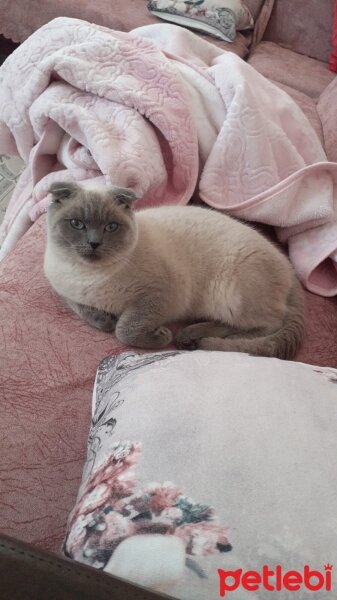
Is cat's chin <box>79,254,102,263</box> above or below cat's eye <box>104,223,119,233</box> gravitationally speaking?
below

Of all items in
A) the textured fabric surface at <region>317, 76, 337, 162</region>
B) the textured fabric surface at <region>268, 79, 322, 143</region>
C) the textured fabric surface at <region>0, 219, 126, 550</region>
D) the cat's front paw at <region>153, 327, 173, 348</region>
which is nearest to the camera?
the textured fabric surface at <region>0, 219, 126, 550</region>

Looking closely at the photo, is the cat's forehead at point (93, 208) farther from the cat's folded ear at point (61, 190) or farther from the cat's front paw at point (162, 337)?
the cat's front paw at point (162, 337)

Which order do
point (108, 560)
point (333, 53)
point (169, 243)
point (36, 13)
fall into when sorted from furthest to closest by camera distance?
point (333, 53), point (36, 13), point (169, 243), point (108, 560)

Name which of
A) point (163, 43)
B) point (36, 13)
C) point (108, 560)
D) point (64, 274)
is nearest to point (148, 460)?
point (108, 560)

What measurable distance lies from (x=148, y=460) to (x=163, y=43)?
143cm

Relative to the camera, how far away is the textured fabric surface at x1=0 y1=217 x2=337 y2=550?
72 centimetres

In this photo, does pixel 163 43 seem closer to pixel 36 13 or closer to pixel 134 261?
pixel 134 261

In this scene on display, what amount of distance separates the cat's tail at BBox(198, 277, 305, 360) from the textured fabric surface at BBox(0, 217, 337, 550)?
45 millimetres

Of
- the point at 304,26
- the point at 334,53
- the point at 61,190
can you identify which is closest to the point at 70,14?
the point at 304,26

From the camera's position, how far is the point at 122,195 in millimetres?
1036

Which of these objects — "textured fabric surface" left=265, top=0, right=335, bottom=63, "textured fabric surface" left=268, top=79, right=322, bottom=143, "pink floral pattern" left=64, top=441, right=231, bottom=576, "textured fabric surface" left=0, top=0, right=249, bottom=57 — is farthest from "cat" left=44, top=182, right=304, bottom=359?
"textured fabric surface" left=265, top=0, right=335, bottom=63

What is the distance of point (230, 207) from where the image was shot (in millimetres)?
1292

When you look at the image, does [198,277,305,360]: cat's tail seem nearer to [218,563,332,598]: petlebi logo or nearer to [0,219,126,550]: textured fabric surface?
[0,219,126,550]: textured fabric surface

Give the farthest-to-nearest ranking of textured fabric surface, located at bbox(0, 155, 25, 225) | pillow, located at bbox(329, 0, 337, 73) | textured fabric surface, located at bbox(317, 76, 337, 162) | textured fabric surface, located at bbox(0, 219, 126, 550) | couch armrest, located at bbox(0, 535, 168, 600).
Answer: pillow, located at bbox(329, 0, 337, 73), textured fabric surface, located at bbox(0, 155, 25, 225), textured fabric surface, located at bbox(317, 76, 337, 162), textured fabric surface, located at bbox(0, 219, 126, 550), couch armrest, located at bbox(0, 535, 168, 600)
